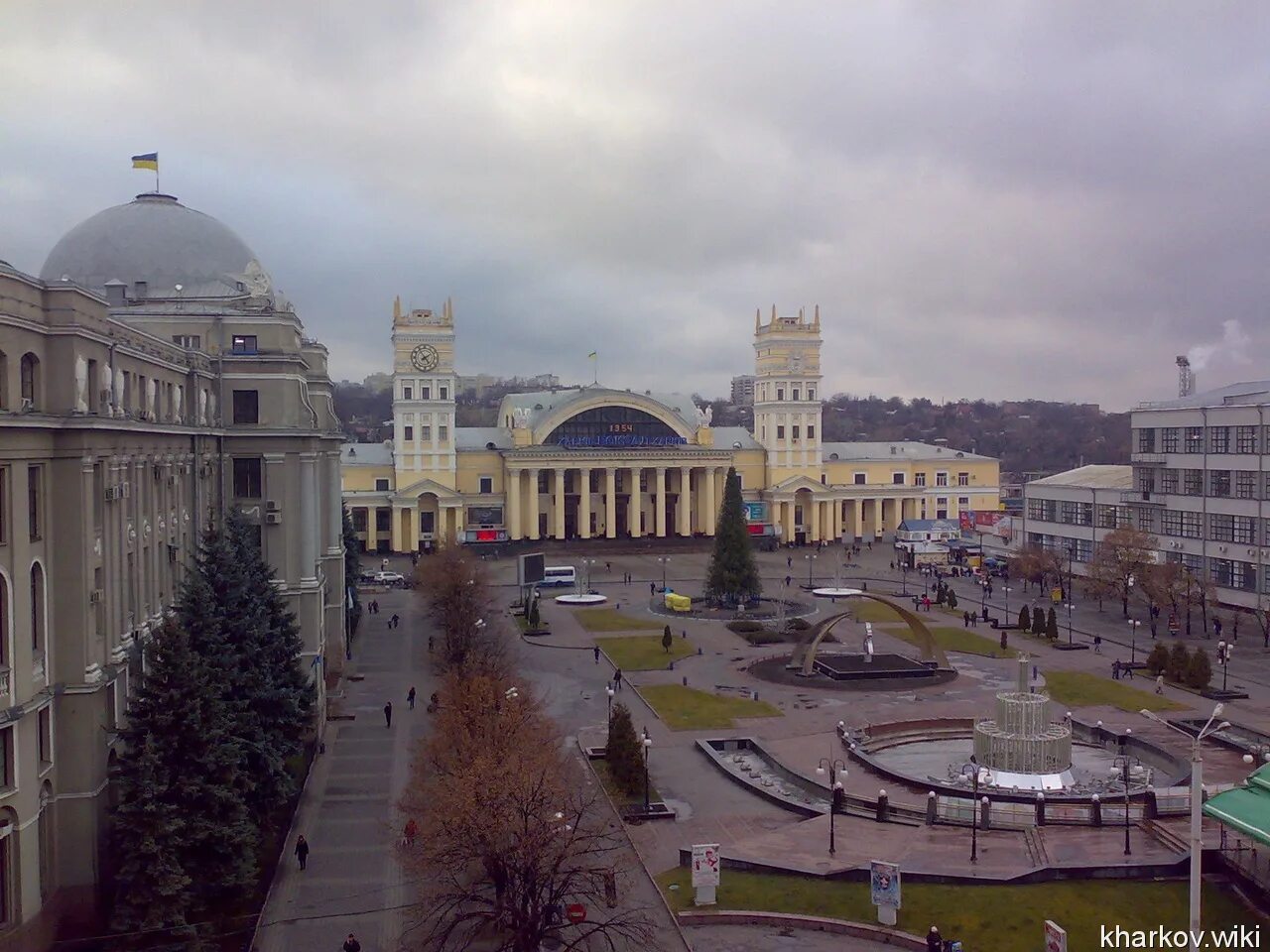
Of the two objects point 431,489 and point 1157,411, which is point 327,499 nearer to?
point 431,489

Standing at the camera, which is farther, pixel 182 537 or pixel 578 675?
pixel 578 675

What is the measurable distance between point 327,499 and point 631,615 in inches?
839

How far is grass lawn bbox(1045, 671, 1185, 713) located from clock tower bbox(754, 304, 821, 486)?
57.5m

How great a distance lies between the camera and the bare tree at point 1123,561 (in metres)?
61.0

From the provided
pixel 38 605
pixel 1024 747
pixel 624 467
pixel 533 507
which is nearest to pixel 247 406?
pixel 38 605

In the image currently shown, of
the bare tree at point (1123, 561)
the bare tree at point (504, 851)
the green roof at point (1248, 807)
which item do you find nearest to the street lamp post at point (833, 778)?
the bare tree at point (504, 851)

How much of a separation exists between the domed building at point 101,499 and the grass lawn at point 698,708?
12268 millimetres

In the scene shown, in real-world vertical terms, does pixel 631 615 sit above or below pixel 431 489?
below

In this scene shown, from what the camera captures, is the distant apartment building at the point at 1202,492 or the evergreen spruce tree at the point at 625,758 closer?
the evergreen spruce tree at the point at 625,758

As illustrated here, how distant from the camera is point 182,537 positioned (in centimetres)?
3153

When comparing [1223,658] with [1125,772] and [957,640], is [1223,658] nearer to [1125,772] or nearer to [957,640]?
[957,640]

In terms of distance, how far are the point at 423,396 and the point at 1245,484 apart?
60161 millimetres

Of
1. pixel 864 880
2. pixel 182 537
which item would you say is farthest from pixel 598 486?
pixel 864 880

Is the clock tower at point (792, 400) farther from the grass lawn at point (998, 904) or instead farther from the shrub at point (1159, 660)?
the grass lawn at point (998, 904)
